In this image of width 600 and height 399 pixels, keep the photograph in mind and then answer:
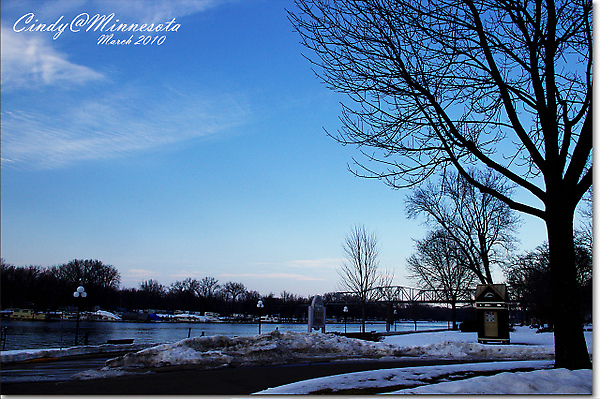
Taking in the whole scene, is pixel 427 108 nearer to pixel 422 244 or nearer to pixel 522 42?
pixel 522 42

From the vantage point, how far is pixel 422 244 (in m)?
49.2

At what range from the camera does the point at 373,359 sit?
49.7 feet

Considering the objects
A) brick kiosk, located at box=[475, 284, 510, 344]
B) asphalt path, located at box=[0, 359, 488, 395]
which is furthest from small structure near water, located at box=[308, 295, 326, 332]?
asphalt path, located at box=[0, 359, 488, 395]

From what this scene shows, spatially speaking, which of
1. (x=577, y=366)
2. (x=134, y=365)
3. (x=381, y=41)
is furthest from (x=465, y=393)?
(x=134, y=365)

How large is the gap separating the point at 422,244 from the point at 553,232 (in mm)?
41089

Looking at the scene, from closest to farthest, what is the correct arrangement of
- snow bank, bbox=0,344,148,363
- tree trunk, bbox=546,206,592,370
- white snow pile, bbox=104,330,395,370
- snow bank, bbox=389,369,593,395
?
snow bank, bbox=389,369,593,395 → tree trunk, bbox=546,206,592,370 → white snow pile, bbox=104,330,395,370 → snow bank, bbox=0,344,148,363

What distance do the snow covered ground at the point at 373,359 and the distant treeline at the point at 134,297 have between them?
7247 cm

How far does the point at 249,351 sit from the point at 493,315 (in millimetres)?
13814

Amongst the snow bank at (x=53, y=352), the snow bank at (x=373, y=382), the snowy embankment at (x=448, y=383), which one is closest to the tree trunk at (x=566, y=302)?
the snowy embankment at (x=448, y=383)

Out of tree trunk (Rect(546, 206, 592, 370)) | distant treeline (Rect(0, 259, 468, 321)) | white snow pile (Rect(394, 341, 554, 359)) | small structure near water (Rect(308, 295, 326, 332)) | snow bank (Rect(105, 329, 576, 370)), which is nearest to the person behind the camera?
tree trunk (Rect(546, 206, 592, 370))

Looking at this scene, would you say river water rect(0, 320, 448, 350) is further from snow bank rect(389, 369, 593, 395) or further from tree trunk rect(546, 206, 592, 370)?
tree trunk rect(546, 206, 592, 370)

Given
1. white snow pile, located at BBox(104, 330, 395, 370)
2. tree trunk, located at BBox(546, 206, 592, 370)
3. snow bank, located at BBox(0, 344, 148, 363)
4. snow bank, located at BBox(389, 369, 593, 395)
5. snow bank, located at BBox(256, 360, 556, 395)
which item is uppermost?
tree trunk, located at BBox(546, 206, 592, 370)

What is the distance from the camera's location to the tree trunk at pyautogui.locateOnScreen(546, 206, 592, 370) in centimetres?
866

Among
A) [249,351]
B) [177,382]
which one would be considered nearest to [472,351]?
[249,351]
